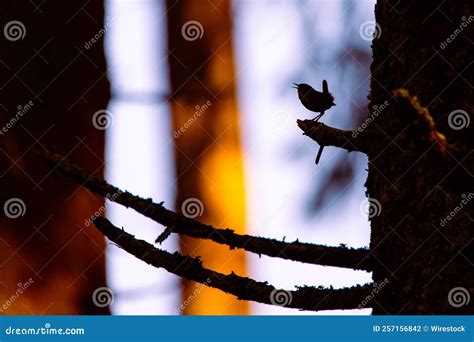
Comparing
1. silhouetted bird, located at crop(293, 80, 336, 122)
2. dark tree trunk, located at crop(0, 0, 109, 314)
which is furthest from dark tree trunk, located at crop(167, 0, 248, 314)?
silhouetted bird, located at crop(293, 80, 336, 122)

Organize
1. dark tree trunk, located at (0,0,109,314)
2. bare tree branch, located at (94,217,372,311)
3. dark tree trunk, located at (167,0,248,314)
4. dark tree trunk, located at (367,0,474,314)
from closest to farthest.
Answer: dark tree trunk, located at (367,0,474,314) → bare tree branch, located at (94,217,372,311) → dark tree trunk, located at (0,0,109,314) → dark tree trunk, located at (167,0,248,314)

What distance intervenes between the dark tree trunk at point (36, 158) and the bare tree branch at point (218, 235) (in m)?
2.56

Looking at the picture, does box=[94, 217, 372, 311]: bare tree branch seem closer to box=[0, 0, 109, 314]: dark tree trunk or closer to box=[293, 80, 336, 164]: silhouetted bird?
box=[293, 80, 336, 164]: silhouetted bird

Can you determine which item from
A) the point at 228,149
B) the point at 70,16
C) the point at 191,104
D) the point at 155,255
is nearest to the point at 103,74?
the point at 70,16

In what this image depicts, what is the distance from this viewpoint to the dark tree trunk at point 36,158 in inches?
171

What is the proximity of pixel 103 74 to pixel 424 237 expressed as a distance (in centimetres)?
331

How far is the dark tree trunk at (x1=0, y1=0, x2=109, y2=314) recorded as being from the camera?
4352mm

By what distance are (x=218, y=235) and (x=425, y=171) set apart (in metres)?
0.50

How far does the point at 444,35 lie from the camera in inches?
74.2

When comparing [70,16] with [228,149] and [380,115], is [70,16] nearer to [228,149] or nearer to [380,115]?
[228,149]

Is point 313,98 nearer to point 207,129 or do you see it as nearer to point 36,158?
point 36,158

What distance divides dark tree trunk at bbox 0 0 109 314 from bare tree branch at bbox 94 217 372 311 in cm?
252

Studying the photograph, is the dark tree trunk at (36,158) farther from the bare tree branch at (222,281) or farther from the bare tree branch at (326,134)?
the bare tree branch at (326,134)

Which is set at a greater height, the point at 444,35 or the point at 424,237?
the point at 444,35
